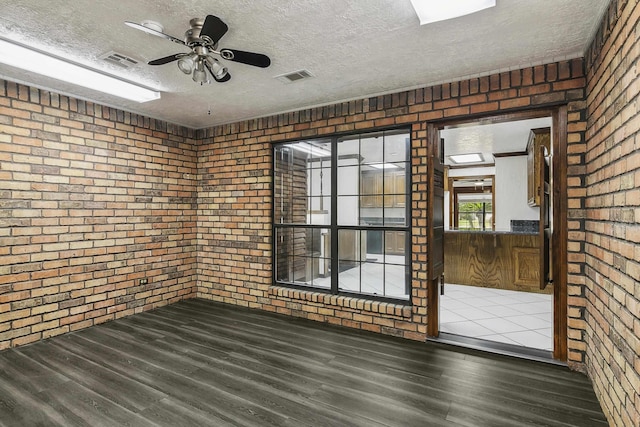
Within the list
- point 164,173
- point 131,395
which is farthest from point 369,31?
point 164,173

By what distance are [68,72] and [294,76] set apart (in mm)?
2013

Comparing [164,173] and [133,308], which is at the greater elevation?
[164,173]

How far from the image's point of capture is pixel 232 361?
286cm

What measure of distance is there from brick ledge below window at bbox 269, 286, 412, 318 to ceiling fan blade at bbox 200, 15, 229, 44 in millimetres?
2831

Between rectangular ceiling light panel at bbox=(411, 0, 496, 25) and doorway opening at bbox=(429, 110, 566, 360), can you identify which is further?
doorway opening at bbox=(429, 110, 566, 360)

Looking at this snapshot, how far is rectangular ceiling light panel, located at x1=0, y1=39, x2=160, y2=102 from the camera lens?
2566mm

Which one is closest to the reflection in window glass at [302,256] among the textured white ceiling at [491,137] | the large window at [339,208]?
the large window at [339,208]

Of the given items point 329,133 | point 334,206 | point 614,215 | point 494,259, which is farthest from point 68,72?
point 494,259

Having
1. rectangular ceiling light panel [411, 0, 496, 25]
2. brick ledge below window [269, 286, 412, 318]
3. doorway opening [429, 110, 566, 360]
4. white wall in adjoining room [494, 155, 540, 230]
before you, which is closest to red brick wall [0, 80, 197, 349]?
brick ledge below window [269, 286, 412, 318]

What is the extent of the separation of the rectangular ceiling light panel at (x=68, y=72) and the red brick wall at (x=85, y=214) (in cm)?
65

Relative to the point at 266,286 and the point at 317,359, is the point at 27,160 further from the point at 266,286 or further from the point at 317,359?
the point at 317,359

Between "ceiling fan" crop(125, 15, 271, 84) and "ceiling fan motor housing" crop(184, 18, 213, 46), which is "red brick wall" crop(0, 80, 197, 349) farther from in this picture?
"ceiling fan motor housing" crop(184, 18, 213, 46)

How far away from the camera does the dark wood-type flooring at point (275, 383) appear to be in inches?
82.1

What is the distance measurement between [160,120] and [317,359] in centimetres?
374
